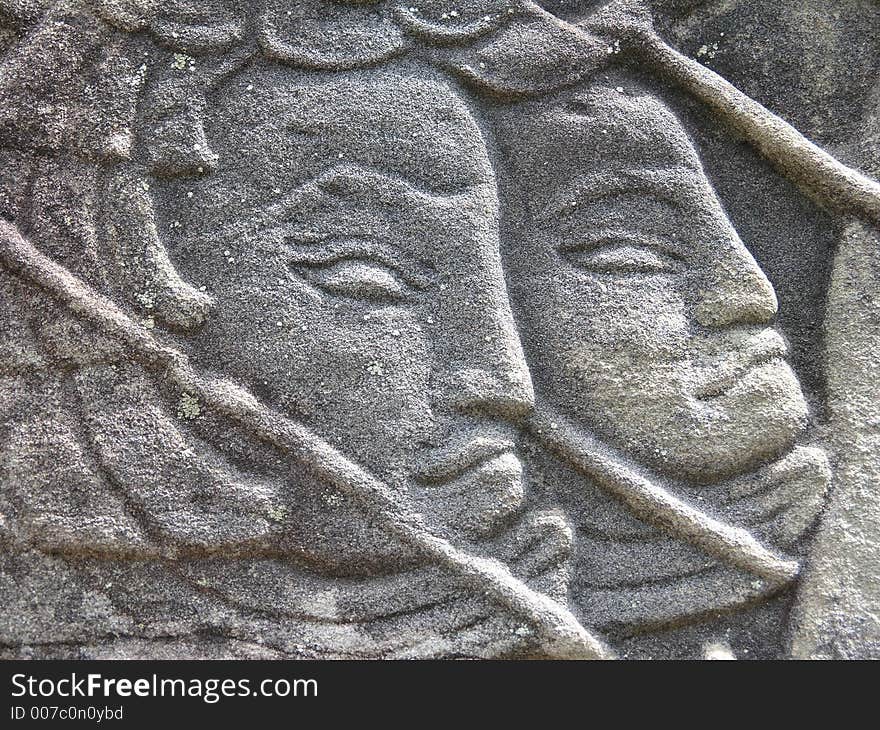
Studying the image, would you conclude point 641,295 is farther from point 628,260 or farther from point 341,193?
point 341,193

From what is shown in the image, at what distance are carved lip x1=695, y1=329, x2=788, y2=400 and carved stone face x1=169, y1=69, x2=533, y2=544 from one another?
0.36 m

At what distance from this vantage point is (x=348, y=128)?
6.15 feet

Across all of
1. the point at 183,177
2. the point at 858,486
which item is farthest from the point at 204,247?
the point at 858,486

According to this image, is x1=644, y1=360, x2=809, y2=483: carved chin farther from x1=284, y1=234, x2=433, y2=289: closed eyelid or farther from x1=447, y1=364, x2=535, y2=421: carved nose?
x1=284, y1=234, x2=433, y2=289: closed eyelid

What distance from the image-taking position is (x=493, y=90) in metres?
1.91

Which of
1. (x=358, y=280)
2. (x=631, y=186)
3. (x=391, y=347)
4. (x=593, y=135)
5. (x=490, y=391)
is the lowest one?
(x=490, y=391)

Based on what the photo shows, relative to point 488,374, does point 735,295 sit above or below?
above

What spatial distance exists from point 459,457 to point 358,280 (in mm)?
402

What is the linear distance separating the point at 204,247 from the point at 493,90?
674mm

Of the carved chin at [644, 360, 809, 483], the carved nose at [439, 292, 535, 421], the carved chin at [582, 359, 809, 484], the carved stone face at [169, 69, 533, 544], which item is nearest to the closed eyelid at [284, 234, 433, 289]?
the carved stone face at [169, 69, 533, 544]

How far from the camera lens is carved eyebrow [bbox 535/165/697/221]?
1.88 metres

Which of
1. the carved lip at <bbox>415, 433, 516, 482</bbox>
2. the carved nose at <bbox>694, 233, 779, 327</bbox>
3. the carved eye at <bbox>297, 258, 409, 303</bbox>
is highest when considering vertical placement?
the carved eye at <bbox>297, 258, 409, 303</bbox>

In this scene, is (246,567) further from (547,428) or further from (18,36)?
(18,36)

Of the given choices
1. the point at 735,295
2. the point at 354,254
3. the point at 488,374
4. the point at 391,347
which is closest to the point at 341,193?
the point at 354,254
